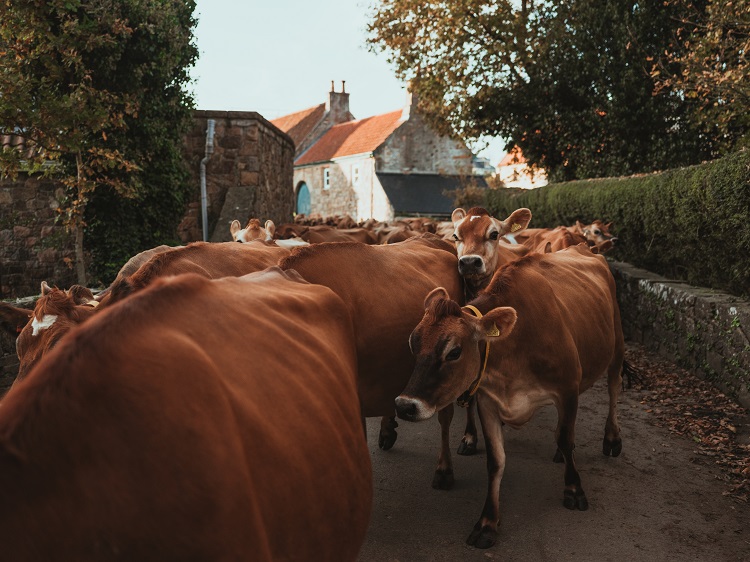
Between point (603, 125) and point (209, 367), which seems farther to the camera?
point (603, 125)

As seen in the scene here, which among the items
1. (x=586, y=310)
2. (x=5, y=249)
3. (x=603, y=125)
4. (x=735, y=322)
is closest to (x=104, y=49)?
(x=5, y=249)

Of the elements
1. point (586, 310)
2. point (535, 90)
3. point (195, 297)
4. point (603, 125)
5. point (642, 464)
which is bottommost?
point (642, 464)

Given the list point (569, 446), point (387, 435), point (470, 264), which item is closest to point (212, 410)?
point (569, 446)

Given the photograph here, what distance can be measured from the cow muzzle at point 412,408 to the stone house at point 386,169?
3778 centimetres

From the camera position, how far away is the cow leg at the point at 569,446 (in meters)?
4.61

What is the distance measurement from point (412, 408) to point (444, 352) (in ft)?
1.30

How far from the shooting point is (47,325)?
3449 mm

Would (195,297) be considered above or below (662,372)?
above

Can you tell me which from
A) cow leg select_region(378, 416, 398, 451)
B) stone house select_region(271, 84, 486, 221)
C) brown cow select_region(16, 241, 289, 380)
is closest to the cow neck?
cow leg select_region(378, 416, 398, 451)

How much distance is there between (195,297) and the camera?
2.12 metres

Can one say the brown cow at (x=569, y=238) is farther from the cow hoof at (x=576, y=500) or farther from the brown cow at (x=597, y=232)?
the cow hoof at (x=576, y=500)

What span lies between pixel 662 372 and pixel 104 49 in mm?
10382

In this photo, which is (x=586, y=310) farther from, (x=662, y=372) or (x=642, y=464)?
(x=662, y=372)

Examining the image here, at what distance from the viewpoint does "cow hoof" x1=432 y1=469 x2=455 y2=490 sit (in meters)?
5.12
